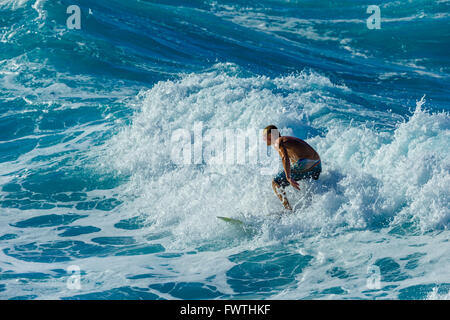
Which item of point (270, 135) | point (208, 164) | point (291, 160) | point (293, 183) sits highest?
point (270, 135)

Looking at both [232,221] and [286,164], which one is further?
[232,221]

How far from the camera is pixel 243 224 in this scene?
8133 millimetres

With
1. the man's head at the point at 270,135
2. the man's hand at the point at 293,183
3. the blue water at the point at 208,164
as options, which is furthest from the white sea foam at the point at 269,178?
the man's head at the point at 270,135

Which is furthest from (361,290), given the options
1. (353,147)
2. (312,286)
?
(353,147)

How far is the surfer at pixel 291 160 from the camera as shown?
25.8 ft

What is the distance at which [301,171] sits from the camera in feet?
26.7

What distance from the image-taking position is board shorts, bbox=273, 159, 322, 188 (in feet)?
26.5

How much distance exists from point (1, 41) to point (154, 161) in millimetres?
9184

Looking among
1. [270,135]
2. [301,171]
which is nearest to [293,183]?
[301,171]

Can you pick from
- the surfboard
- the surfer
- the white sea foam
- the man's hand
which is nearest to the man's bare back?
the surfer

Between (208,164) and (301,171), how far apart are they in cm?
272

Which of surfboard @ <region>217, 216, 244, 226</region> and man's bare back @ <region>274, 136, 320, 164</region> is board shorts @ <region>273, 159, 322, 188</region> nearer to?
man's bare back @ <region>274, 136, 320, 164</region>

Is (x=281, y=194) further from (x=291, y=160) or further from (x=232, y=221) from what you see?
(x=232, y=221)

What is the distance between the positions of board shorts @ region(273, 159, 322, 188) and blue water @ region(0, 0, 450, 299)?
0.99ft
